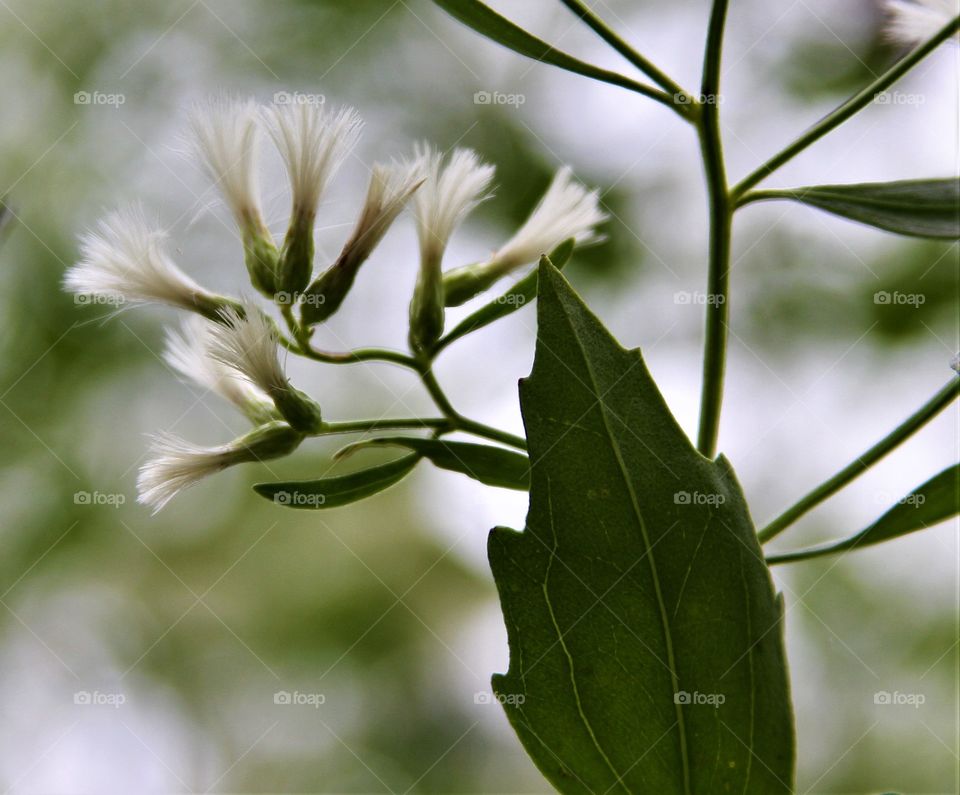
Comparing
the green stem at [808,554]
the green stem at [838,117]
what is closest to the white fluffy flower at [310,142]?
the green stem at [838,117]

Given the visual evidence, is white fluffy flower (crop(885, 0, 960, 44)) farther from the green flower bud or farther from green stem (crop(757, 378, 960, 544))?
the green flower bud

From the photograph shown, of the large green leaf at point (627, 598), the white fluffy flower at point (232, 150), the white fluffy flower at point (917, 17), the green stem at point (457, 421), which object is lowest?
the large green leaf at point (627, 598)

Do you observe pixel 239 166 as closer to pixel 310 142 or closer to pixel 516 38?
pixel 310 142

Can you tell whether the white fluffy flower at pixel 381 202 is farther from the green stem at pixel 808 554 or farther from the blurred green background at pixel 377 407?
the blurred green background at pixel 377 407

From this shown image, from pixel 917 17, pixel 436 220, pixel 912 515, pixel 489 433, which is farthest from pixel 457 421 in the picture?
pixel 917 17

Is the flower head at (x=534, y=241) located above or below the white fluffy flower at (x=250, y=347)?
above
